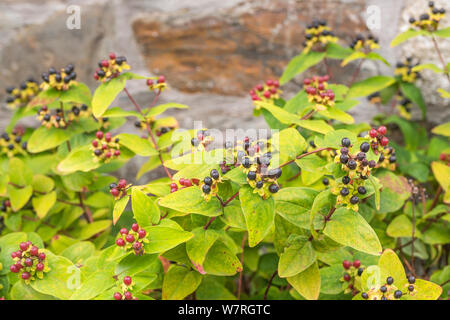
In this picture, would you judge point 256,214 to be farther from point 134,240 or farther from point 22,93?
point 22,93

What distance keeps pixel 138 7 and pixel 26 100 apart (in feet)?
2.22

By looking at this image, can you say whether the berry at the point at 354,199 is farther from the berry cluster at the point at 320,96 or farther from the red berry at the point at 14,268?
the red berry at the point at 14,268

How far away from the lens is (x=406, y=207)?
1362mm

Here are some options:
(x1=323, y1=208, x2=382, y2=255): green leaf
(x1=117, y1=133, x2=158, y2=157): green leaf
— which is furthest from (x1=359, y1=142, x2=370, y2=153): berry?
(x1=117, y1=133, x2=158, y2=157): green leaf

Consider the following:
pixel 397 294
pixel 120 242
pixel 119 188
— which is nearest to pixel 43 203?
pixel 119 188

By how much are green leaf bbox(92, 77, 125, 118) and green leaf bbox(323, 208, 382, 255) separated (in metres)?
0.67

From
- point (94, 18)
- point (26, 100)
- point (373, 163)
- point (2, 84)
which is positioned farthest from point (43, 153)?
point (373, 163)

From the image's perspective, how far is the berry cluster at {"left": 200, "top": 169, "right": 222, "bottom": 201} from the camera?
34.2 inches

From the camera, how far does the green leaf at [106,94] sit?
3.89 ft

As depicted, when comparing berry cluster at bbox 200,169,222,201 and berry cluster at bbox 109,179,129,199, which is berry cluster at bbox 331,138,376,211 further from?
berry cluster at bbox 109,179,129,199

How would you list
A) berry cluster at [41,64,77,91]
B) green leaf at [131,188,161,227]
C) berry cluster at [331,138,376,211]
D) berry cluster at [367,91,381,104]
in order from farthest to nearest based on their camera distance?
berry cluster at [367,91,381,104] < berry cluster at [41,64,77,91] < green leaf at [131,188,161,227] < berry cluster at [331,138,376,211]

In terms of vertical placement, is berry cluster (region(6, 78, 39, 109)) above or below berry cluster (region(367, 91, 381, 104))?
above
